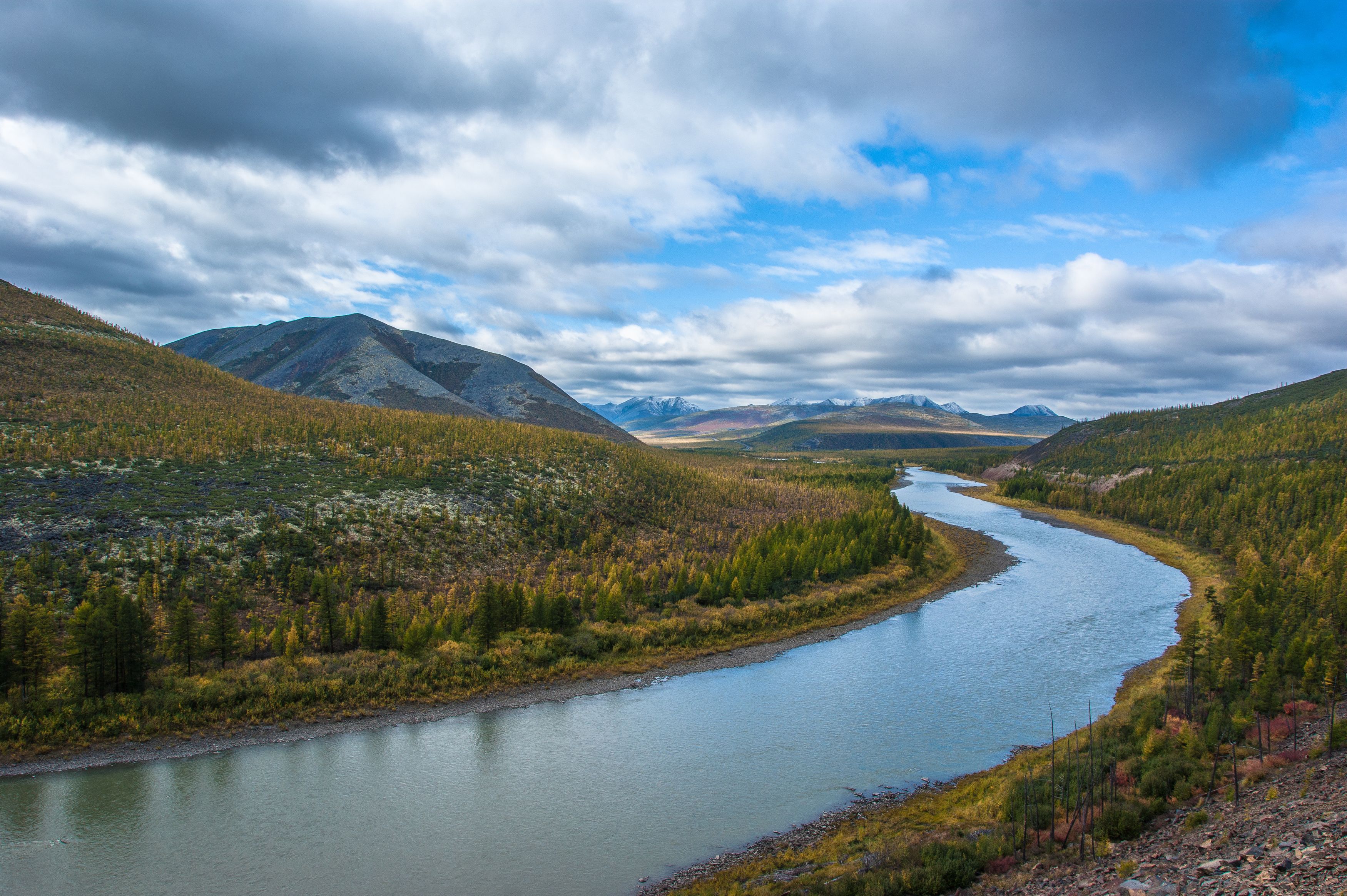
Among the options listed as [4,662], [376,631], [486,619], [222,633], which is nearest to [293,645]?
[222,633]

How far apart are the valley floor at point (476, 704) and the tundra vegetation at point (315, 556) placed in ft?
2.06

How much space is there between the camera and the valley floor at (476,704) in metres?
26.4

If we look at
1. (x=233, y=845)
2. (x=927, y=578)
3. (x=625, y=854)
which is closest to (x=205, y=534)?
(x=233, y=845)

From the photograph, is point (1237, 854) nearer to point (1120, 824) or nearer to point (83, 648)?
point (1120, 824)

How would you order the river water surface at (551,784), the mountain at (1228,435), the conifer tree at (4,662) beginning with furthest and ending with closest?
the mountain at (1228,435) → the conifer tree at (4,662) → the river water surface at (551,784)

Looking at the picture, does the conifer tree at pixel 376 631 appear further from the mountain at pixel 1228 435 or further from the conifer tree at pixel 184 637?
the mountain at pixel 1228 435

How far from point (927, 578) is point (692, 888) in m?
53.6

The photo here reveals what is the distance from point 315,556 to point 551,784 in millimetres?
29076

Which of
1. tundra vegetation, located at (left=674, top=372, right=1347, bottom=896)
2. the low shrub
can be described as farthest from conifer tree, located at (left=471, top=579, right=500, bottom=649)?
the low shrub

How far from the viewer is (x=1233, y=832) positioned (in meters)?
16.7

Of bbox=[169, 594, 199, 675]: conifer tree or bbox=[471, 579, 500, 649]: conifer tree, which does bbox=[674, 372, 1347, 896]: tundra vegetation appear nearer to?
bbox=[471, 579, 500, 649]: conifer tree

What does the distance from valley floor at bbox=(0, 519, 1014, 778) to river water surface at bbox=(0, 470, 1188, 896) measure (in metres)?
0.73

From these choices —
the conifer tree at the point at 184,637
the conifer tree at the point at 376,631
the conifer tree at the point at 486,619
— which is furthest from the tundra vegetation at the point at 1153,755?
the conifer tree at the point at 184,637

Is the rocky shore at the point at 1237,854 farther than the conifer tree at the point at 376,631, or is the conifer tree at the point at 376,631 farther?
the conifer tree at the point at 376,631
